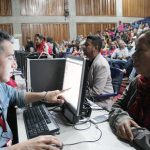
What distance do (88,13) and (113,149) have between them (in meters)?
13.8

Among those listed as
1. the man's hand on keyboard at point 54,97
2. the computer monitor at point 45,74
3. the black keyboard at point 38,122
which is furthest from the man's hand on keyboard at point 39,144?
the computer monitor at point 45,74

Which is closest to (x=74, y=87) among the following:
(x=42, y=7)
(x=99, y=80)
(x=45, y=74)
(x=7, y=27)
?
(x=45, y=74)

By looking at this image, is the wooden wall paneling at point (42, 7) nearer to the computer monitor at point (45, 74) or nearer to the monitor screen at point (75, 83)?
the computer monitor at point (45, 74)

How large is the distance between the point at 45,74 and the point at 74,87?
0.55 meters

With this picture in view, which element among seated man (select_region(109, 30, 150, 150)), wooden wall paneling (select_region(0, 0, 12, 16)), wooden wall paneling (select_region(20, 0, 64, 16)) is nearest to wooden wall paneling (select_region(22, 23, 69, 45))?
wooden wall paneling (select_region(20, 0, 64, 16))

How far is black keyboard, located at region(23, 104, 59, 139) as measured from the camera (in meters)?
1.36

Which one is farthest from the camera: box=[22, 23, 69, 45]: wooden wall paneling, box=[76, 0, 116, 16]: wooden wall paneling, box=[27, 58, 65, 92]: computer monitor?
box=[76, 0, 116, 16]: wooden wall paneling

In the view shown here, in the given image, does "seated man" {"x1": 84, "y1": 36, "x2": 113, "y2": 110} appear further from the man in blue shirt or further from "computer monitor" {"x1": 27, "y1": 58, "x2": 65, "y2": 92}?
the man in blue shirt

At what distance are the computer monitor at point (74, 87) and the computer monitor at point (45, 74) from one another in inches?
8.7

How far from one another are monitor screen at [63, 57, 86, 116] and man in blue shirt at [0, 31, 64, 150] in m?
0.15

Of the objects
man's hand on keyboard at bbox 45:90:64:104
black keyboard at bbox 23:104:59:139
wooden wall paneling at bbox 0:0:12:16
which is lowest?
black keyboard at bbox 23:104:59:139

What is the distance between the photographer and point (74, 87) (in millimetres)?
1479

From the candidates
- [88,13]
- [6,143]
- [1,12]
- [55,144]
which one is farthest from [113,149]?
[88,13]

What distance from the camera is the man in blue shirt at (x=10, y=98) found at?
1094 millimetres
